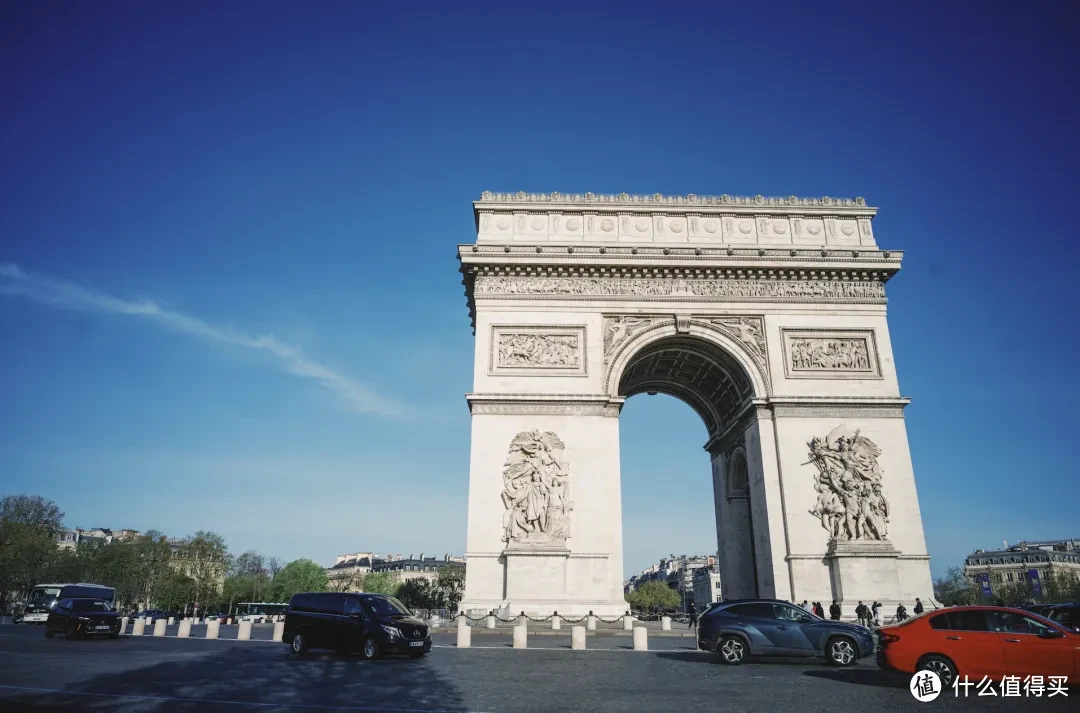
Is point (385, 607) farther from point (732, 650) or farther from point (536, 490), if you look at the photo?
point (536, 490)

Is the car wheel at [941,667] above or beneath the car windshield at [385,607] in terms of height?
beneath

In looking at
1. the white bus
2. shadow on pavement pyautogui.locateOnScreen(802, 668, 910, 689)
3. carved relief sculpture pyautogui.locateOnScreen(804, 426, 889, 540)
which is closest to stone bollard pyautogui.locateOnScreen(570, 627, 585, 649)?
shadow on pavement pyautogui.locateOnScreen(802, 668, 910, 689)

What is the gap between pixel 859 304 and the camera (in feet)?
82.3

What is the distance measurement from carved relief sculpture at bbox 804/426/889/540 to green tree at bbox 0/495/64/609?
49888 millimetres

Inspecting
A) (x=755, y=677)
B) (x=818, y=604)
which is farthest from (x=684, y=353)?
(x=755, y=677)

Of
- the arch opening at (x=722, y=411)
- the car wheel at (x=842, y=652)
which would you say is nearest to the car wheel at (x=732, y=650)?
the car wheel at (x=842, y=652)

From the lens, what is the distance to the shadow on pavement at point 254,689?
7.14 metres

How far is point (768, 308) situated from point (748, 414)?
405 centimetres

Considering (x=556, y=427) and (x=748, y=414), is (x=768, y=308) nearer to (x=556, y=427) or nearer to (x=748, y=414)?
(x=748, y=414)

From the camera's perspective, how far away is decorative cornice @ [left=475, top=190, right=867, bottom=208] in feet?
86.8

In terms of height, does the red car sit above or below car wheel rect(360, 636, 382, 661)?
above

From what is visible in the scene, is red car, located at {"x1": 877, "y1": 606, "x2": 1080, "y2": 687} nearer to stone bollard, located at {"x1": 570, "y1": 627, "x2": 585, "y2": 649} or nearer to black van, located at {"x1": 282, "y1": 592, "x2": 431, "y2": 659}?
stone bollard, located at {"x1": 570, "y1": 627, "x2": 585, "y2": 649}

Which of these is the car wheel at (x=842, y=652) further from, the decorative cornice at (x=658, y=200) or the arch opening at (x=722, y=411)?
the decorative cornice at (x=658, y=200)

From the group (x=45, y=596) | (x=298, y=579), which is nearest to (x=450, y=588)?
(x=298, y=579)
